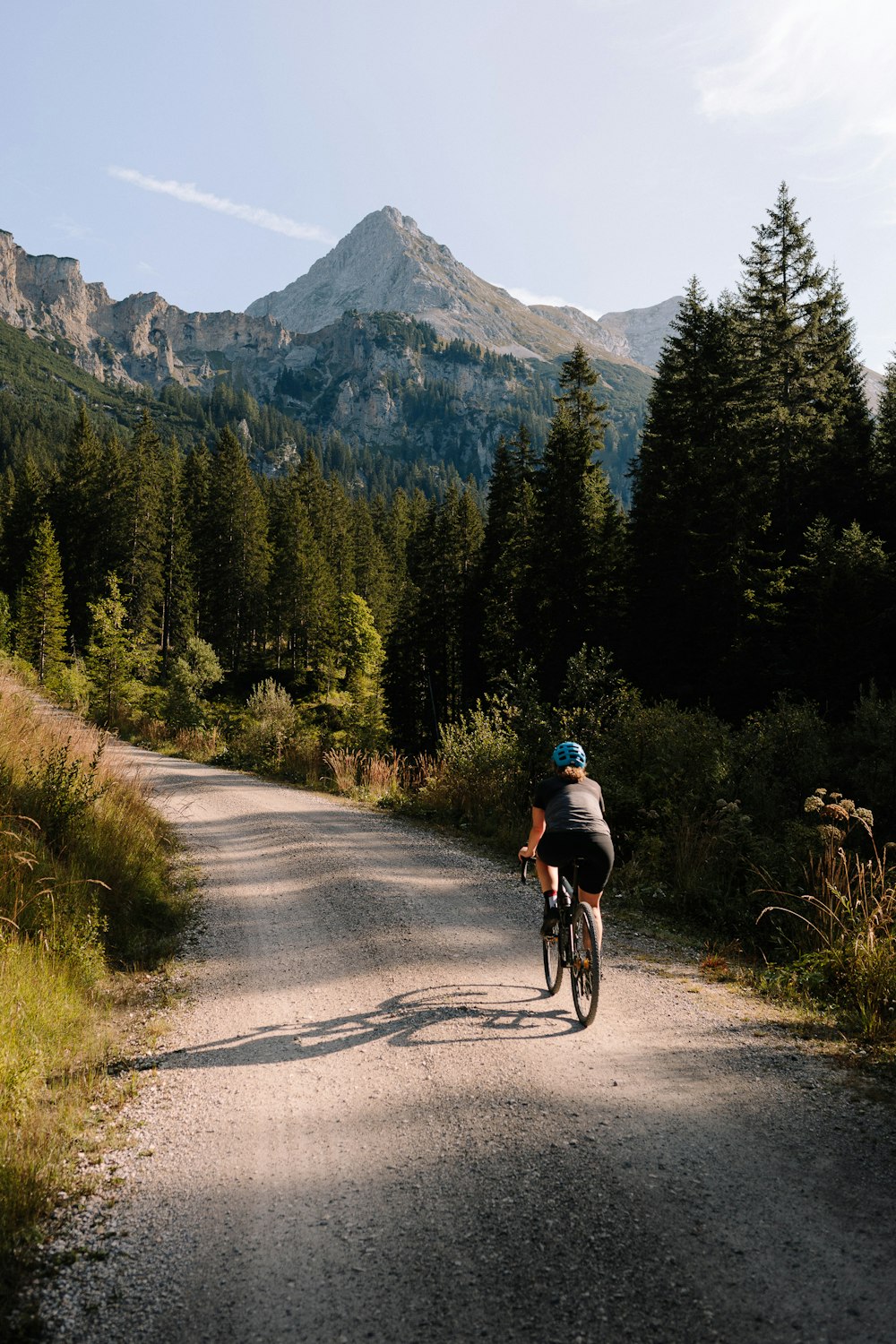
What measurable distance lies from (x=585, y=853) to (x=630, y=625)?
25109 millimetres

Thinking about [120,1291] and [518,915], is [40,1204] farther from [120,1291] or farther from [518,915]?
[518,915]

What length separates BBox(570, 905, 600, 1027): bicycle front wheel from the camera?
506 cm

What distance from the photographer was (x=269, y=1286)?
284cm

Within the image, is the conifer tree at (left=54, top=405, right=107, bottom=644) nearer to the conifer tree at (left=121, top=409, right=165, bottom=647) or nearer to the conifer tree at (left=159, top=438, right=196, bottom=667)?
the conifer tree at (left=121, top=409, right=165, bottom=647)

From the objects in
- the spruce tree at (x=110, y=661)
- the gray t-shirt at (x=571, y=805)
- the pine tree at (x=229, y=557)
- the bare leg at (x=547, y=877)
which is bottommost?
the bare leg at (x=547, y=877)

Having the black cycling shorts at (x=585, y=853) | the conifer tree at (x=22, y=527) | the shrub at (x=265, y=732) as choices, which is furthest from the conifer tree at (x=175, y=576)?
the black cycling shorts at (x=585, y=853)

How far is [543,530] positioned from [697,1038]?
2824 cm

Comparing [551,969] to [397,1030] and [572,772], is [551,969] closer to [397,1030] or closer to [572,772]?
[397,1030]

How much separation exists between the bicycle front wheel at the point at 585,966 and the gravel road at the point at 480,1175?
0.48ft

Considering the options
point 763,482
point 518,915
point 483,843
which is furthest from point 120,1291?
point 763,482

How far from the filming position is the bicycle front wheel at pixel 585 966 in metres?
5.06

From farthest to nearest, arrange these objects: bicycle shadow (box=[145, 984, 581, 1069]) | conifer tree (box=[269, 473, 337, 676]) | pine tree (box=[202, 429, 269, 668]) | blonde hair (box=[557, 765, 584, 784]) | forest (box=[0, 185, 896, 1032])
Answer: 1. pine tree (box=[202, 429, 269, 668])
2. conifer tree (box=[269, 473, 337, 676])
3. forest (box=[0, 185, 896, 1032])
4. blonde hair (box=[557, 765, 584, 784])
5. bicycle shadow (box=[145, 984, 581, 1069])

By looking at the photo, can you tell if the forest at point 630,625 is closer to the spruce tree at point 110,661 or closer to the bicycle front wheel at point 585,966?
the spruce tree at point 110,661

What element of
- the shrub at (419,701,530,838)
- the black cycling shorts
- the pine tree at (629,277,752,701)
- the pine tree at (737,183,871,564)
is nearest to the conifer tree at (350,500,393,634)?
the pine tree at (629,277,752,701)
